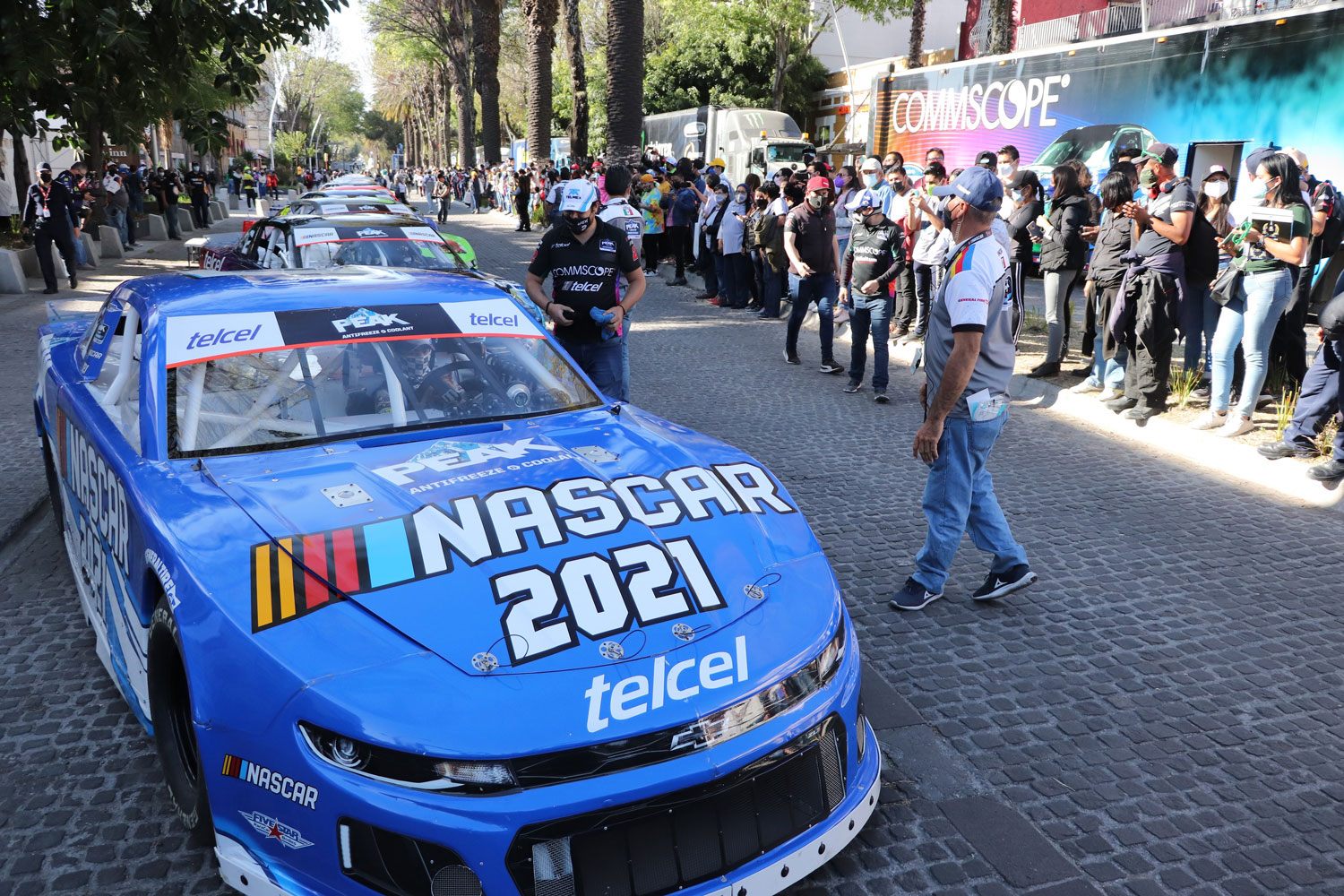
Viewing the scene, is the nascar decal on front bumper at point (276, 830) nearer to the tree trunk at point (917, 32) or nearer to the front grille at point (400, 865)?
the front grille at point (400, 865)

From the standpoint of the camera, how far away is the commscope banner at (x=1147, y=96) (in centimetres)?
1069

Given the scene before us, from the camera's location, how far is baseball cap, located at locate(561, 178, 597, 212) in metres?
5.66

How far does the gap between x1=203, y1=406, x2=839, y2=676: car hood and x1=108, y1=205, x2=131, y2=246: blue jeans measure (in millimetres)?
22871

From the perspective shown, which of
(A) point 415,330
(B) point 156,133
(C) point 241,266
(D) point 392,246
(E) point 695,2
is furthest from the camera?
(B) point 156,133

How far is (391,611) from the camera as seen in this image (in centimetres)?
247

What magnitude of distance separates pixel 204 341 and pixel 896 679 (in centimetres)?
300

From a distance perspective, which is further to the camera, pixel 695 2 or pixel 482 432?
pixel 695 2

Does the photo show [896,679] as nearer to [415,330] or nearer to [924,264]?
[415,330]

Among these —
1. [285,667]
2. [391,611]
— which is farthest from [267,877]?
[391,611]

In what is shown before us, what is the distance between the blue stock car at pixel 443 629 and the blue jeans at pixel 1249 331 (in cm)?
541

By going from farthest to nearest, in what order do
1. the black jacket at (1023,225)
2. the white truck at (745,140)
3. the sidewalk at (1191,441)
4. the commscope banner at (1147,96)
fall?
the white truck at (745,140)
the commscope banner at (1147,96)
the black jacket at (1023,225)
the sidewalk at (1191,441)

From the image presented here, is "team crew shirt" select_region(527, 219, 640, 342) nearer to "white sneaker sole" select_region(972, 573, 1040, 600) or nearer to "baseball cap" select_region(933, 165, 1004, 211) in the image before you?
"baseball cap" select_region(933, 165, 1004, 211)

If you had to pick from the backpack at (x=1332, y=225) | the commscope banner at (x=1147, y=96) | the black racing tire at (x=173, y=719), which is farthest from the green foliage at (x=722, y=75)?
the black racing tire at (x=173, y=719)

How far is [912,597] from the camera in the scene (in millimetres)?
4613
